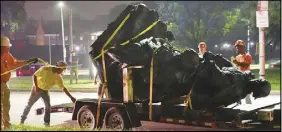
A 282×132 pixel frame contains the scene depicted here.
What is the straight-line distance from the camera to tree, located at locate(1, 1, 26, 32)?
1715 inches

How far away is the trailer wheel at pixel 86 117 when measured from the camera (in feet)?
28.9

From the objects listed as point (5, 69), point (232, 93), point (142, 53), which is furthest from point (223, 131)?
point (5, 69)

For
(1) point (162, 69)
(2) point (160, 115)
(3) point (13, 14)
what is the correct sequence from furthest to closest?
(3) point (13, 14) < (2) point (160, 115) < (1) point (162, 69)

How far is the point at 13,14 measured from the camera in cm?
4434

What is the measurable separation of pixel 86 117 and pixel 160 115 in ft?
5.19

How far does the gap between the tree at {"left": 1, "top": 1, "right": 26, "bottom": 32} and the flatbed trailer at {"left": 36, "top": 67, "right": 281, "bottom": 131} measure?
36808 mm

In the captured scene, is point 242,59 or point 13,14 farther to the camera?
point 13,14

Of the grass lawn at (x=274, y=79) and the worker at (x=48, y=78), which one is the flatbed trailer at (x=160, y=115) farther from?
the grass lawn at (x=274, y=79)

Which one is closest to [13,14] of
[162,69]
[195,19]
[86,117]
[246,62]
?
[195,19]

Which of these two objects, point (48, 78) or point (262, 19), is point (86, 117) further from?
point (262, 19)

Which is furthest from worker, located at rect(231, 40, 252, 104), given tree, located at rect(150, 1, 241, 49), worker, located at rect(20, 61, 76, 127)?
tree, located at rect(150, 1, 241, 49)

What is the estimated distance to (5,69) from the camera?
880cm

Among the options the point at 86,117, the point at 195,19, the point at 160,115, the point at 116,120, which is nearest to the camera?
the point at 160,115

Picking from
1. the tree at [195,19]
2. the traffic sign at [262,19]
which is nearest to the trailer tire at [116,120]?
the traffic sign at [262,19]
